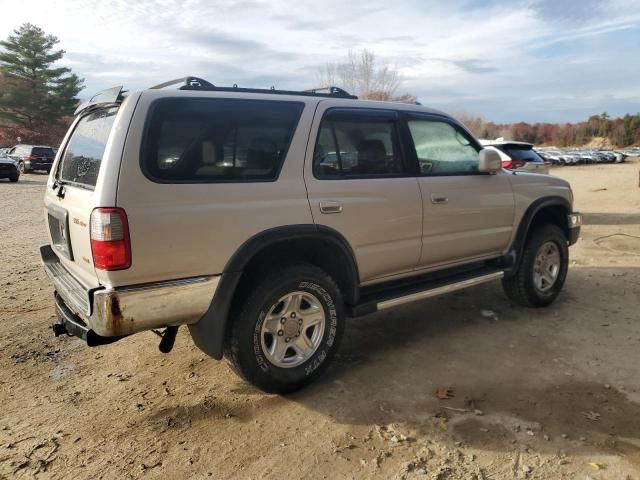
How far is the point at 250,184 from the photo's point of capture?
10.4ft

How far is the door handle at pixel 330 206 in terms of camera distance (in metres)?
3.43

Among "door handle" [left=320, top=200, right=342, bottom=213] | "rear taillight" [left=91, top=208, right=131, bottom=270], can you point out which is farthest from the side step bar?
"rear taillight" [left=91, top=208, right=131, bottom=270]

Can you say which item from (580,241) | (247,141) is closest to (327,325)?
(247,141)

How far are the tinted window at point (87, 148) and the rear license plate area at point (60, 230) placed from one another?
0.77 feet

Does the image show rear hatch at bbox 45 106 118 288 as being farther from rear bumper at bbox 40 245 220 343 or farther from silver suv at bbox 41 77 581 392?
rear bumper at bbox 40 245 220 343

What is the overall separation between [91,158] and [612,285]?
18.8ft

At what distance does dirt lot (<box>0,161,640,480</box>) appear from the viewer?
274 cm

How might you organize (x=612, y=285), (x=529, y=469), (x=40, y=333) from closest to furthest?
(x=529, y=469)
(x=40, y=333)
(x=612, y=285)

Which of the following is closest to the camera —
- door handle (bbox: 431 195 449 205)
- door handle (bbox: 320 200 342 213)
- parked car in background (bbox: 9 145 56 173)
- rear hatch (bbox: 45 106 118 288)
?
rear hatch (bbox: 45 106 118 288)

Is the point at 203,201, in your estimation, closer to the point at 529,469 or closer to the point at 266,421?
A: the point at 266,421

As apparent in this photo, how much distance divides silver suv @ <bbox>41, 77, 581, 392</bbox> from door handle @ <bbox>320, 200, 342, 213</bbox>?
22 mm

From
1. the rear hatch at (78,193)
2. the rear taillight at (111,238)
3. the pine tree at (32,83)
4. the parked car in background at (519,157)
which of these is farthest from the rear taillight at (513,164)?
the pine tree at (32,83)

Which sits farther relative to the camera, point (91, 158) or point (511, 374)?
point (511, 374)

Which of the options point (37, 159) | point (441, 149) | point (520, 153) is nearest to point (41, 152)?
point (37, 159)
